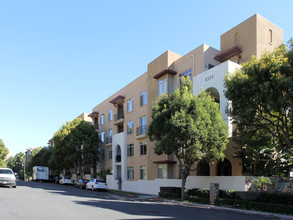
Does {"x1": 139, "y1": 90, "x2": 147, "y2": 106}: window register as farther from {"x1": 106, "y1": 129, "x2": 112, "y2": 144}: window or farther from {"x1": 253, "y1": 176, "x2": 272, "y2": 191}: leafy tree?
{"x1": 253, "y1": 176, "x2": 272, "y2": 191}: leafy tree

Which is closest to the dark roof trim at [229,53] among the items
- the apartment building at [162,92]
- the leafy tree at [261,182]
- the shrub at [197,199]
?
the apartment building at [162,92]

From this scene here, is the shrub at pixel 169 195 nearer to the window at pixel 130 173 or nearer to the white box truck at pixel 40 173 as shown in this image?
the window at pixel 130 173

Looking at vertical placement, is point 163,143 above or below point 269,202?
above

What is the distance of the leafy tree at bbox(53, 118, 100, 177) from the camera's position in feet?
141

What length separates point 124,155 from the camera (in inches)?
1458

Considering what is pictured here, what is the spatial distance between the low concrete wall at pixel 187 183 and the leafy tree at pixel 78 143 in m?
5.99

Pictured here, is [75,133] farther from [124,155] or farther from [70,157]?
[124,155]

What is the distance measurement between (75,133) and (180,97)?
27602 mm

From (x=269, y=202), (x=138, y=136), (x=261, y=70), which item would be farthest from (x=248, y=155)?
(x=138, y=136)

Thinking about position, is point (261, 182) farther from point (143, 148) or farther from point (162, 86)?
point (143, 148)

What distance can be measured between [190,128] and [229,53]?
34.1 feet

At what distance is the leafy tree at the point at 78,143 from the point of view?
141 ft

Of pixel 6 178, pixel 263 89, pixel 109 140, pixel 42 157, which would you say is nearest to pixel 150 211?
pixel 263 89

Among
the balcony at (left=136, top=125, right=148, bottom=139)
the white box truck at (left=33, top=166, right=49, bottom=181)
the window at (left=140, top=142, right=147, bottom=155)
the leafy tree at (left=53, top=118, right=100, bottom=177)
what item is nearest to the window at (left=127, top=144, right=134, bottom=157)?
the window at (left=140, top=142, right=147, bottom=155)
